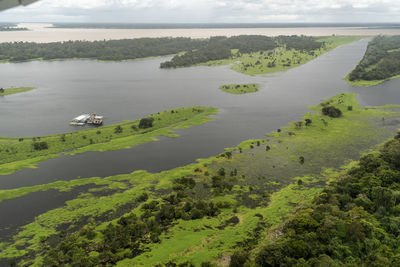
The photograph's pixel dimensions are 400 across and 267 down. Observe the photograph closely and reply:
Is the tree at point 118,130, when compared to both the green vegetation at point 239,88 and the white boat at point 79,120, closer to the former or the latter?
the white boat at point 79,120

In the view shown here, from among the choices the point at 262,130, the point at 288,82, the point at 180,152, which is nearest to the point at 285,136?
the point at 262,130

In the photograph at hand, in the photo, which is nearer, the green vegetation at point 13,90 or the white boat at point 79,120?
the white boat at point 79,120

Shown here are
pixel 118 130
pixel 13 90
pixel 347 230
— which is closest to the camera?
pixel 347 230

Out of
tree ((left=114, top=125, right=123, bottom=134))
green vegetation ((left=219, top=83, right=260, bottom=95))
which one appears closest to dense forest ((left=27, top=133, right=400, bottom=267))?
tree ((left=114, top=125, right=123, bottom=134))

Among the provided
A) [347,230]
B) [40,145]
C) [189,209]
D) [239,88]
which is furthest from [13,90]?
[347,230]

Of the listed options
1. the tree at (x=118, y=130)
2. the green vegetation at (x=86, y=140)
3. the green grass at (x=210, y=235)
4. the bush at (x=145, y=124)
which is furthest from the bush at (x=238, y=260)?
the bush at (x=145, y=124)

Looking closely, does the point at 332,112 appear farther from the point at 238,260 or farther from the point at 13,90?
the point at 13,90

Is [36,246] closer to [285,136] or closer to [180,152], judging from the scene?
[180,152]
